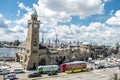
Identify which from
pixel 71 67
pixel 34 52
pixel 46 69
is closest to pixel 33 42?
pixel 34 52

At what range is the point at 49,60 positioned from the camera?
10056 centimetres

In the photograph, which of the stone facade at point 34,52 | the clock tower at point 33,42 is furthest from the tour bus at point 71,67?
the clock tower at point 33,42

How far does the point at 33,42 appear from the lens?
92.4 metres

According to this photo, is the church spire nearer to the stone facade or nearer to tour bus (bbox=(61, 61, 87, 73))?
the stone facade

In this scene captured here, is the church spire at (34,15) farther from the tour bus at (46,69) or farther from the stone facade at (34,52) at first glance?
the tour bus at (46,69)

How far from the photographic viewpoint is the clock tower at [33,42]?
91250mm

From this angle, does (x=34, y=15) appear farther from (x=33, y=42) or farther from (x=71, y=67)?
(x=71, y=67)

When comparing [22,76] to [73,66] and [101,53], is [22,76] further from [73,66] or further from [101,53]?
[101,53]

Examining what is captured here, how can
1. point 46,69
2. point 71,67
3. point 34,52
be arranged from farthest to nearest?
point 34,52 → point 71,67 → point 46,69

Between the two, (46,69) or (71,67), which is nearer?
(46,69)

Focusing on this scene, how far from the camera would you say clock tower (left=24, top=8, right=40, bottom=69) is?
91250 mm

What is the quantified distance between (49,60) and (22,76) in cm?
2594

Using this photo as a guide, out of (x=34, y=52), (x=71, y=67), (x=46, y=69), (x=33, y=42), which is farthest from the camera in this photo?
(x=34, y=52)

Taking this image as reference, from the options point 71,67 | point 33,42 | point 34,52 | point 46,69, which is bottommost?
point 46,69
